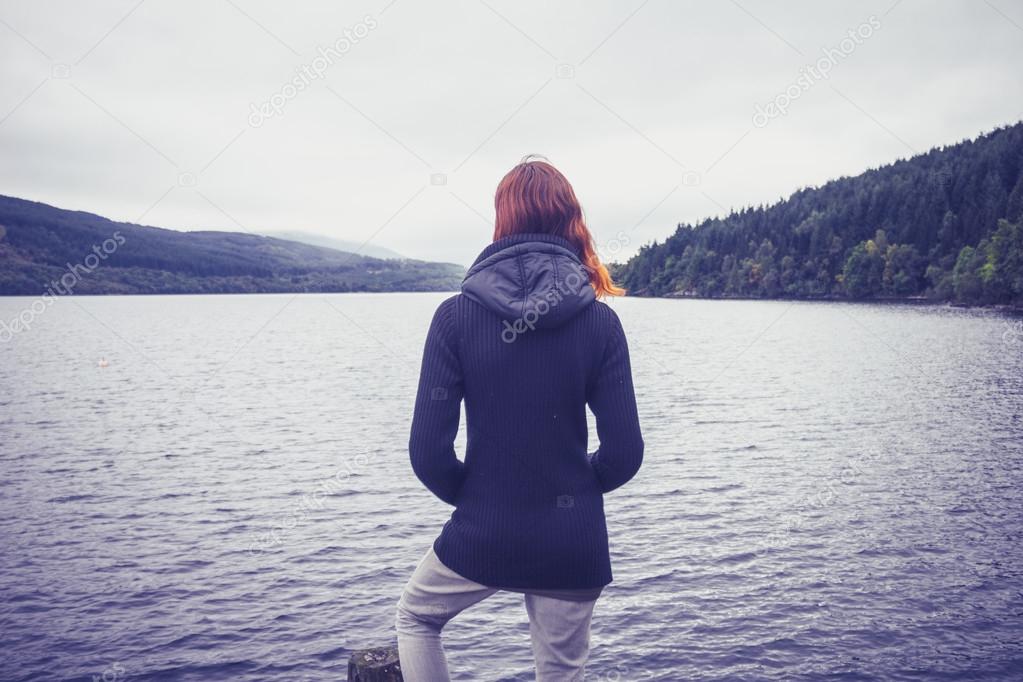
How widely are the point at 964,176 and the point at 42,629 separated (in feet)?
544

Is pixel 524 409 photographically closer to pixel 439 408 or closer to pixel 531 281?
pixel 439 408

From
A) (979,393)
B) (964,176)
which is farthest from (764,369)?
(964,176)

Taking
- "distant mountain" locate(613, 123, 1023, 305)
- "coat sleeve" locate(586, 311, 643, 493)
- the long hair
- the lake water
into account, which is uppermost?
"distant mountain" locate(613, 123, 1023, 305)

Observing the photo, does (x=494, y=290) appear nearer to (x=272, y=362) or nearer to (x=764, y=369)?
(x=764, y=369)

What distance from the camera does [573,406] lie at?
3.63 meters

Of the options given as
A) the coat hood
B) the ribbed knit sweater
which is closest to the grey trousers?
the ribbed knit sweater

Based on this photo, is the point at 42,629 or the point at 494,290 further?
the point at 42,629

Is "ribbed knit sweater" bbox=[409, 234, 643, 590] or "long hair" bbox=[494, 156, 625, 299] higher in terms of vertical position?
"long hair" bbox=[494, 156, 625, 299]

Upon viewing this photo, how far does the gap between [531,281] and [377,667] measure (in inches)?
129

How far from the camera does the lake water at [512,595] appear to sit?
12.1 meters

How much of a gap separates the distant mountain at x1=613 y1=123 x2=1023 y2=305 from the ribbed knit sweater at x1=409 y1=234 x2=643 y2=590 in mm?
114661

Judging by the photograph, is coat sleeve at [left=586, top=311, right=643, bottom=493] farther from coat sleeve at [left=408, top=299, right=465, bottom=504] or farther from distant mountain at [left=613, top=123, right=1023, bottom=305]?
distant mountain at [left=613, top=123, right=1023, bottom=305]

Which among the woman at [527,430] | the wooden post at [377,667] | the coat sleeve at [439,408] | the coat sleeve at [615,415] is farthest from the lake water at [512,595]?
the coat sleeve at [439,408]

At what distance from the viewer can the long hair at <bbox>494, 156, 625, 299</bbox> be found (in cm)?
379
